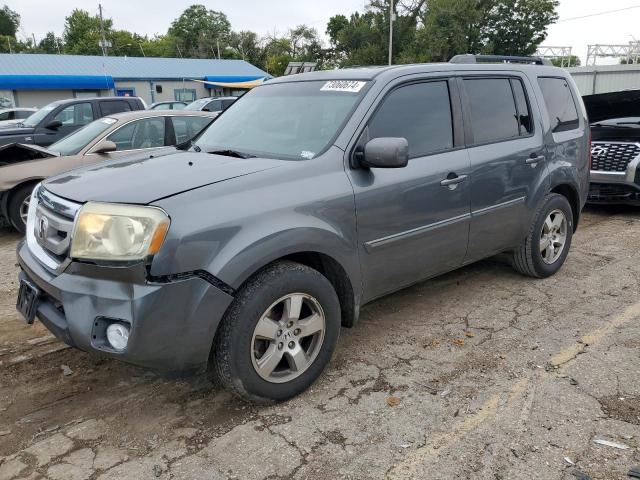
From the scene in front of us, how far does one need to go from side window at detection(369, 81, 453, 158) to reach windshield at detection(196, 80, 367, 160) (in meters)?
0.22

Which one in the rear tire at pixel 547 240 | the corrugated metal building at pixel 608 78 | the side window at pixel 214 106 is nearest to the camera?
the rear tire at pixel 547 240

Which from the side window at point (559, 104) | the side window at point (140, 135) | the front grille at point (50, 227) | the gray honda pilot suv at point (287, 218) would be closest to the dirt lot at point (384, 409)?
the gray honda pilot suv at point (287, 218)

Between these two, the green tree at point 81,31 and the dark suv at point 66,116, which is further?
the green tree at point 81,31

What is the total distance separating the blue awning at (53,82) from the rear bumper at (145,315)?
30.7m

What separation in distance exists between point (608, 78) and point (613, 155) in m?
18.4

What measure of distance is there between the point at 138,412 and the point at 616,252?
5.12m

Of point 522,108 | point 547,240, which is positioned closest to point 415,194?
point 522,108

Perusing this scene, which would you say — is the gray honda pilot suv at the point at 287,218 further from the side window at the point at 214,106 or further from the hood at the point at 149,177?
the side window at the point at 214,106

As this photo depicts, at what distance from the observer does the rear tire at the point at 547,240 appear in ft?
15.3

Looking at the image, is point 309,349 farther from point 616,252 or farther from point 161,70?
point 161,70

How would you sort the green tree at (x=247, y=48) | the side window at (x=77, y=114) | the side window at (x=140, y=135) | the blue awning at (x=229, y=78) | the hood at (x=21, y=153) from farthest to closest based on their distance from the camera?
1. the green tree at (x=247, y=48)
2. the blue awning at (x=229, y=78)
3. the side window at (x=77, y=114)
4. the side window at (x=140, y=135)
5. the hood at (x=21, y=153)

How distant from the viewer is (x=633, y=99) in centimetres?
801

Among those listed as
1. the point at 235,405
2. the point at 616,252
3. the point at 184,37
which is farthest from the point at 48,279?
the point at 184,37

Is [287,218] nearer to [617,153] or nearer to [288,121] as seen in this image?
[288,121]
